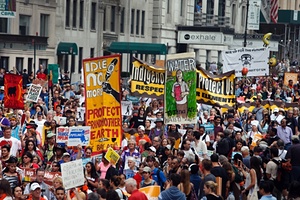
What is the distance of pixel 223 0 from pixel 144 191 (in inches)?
2350

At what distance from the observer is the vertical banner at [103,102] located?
21.4 m

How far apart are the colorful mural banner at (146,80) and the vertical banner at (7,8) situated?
2013 cm

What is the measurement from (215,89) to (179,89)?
3298 millimetres

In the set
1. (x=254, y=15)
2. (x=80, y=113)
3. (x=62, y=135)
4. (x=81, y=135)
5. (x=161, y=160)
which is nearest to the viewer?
(x=81, y=135)

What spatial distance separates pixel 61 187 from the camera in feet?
54.6

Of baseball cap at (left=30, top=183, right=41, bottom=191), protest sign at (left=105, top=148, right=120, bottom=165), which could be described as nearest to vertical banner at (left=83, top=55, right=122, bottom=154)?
protest sign at (left=105, top=148, right=120, bottom=165)

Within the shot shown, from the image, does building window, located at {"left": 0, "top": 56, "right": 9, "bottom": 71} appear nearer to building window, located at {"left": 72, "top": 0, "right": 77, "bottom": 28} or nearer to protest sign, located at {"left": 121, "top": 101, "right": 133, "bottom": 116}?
building window, located at {"left": 72, "top": 0, "right": 77, "bottom": 28}

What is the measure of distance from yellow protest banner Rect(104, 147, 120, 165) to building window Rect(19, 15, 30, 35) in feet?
110

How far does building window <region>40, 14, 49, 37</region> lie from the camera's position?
54.4 m

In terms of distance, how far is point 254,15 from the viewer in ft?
206

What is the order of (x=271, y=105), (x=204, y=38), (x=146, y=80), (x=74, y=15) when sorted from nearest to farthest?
(x=146, y=80) → (x=271, y=105) → (x=74, y=15) → (x=204, y=38)

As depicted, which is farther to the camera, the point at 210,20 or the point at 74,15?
the point at 210,20

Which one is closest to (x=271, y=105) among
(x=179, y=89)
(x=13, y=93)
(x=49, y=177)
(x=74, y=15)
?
(x=13, y=93)

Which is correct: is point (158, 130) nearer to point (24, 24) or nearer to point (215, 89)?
point (215, 89)
